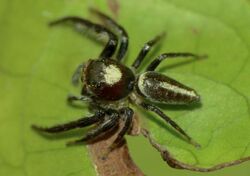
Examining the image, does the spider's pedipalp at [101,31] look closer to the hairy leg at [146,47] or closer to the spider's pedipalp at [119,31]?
the spider's pedipalp at [119,31]

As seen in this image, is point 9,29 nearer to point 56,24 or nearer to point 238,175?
point 56,24

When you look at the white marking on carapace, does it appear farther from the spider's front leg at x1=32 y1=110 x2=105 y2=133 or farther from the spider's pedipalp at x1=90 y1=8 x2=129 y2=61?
the spider's front leg at x1=32 y1=110 x2=105 y2=133

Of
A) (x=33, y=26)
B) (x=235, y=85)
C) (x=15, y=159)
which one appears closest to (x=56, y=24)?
(x=33, y=26)

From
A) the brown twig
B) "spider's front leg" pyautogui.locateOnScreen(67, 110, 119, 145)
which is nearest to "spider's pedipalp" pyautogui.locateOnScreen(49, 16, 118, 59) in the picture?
"spider's front leg" pyautogui.locateOnScreen(67, 110, 119, 145)

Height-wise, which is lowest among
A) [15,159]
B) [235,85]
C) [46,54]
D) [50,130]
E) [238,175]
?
[15,159]

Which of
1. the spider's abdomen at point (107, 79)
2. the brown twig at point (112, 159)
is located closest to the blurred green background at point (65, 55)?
the brown twig at point (112, 159)

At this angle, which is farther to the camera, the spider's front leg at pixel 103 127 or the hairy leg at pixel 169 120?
the spider's front leg at pixel 103 127
